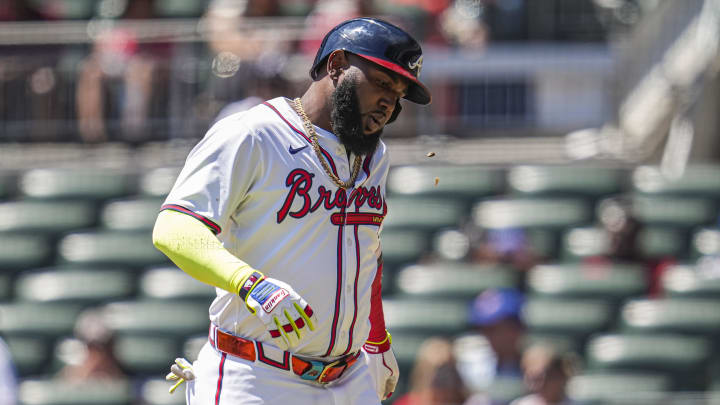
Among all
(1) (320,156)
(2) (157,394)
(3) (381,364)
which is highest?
(1) (320,156)

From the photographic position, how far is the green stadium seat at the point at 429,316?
24.5 ft

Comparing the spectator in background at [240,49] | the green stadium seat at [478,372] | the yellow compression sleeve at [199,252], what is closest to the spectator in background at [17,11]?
the spectator in background at [240,49]

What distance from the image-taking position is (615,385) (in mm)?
7066

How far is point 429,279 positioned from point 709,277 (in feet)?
5.27

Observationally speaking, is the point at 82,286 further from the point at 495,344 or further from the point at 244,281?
the point at 244,281

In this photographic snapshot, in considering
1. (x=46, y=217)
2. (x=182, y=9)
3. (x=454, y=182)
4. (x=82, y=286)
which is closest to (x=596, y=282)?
(x=454, y=182)

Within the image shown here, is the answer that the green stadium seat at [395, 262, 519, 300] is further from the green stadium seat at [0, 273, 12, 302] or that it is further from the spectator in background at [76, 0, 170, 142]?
the spectator in background at [76, 0, 170, 142]

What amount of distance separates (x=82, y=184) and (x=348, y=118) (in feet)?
20.1

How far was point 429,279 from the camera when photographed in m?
7.77

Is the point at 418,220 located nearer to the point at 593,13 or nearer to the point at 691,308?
the point at 691,308

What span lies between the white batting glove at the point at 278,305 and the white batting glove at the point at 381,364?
617mm

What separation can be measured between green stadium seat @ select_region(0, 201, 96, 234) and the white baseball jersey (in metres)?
5.86

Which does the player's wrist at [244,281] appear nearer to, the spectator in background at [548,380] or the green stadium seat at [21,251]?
the spectator in background at [548,380]

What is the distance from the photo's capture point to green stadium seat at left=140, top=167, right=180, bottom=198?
891 cm
